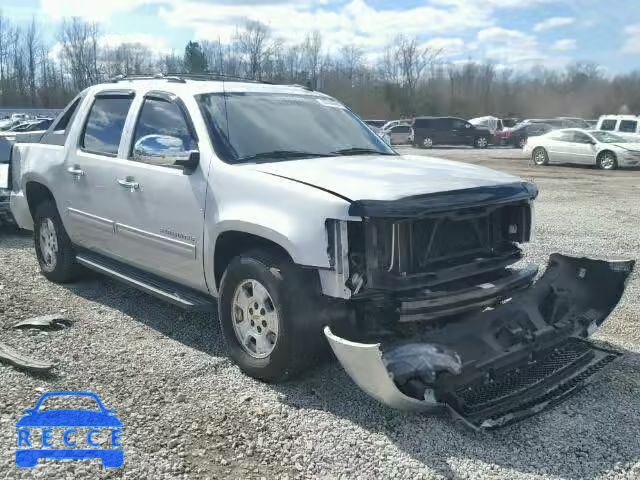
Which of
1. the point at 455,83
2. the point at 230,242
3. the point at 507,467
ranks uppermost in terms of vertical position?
the point at 455,83

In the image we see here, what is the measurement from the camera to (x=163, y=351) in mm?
4488

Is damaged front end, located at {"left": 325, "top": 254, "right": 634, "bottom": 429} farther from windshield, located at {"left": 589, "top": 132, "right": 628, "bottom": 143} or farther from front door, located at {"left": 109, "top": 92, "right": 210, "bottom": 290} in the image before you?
windshield, located at {"left": 589, "top": 132, "right": 628, "bottom": 143}

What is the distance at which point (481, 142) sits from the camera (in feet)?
121

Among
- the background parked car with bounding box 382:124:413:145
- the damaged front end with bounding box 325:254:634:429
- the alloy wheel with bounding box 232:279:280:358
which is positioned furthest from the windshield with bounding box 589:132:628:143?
the alloy wheel with bounding box 232:279:280:358

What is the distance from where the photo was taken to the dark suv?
36.9 metres

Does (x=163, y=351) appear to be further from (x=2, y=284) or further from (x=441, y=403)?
(x=2, y=284)

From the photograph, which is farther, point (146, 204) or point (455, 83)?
point (455, 83)

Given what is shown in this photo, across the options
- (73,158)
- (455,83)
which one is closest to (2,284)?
(73,158)

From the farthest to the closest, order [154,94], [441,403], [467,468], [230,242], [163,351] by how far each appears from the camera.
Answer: [154,94]
[163,351]
[230,242]
[441,403]
[467,468]

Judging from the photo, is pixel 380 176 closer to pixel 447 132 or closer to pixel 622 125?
pixel 622 125

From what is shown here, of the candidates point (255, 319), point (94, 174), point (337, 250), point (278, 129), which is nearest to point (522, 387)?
point (337, 250)

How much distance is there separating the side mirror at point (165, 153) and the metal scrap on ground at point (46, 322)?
4.83 ft

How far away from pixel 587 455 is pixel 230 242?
2.44 metres

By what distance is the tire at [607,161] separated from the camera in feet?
69.7
